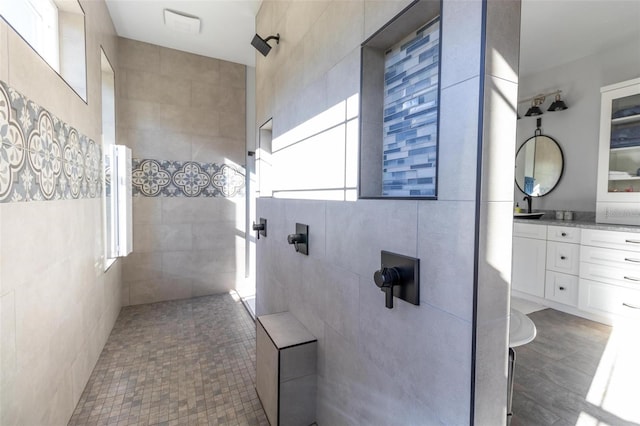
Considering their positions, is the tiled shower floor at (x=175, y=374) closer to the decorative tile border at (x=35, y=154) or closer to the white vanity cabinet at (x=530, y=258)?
the decorative tile border at (x=35, y=154)

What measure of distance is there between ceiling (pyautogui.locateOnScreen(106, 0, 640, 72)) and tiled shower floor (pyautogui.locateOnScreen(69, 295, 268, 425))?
2855 mm

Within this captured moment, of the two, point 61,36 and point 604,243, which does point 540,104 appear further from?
point 61,36

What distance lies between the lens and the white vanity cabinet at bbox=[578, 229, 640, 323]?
2.60m

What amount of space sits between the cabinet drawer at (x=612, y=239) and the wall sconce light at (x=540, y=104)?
4.89ft

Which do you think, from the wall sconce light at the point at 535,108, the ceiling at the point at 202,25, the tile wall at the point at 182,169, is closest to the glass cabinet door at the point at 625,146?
the wall sconce light at the point at 535,108

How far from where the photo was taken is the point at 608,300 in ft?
9.00

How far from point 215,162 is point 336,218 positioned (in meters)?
2.66

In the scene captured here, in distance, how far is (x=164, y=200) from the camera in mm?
3404

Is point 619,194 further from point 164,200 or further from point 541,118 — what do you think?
point 164,200

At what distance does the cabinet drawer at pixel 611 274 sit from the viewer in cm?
260

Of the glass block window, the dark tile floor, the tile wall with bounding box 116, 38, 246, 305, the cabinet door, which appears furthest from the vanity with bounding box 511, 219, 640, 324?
the tile wall with bounding box 116, 38, 246, 305

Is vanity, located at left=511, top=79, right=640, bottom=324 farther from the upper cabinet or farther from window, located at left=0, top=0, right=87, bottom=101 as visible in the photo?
window, located at left=0, top=0, right=87, bottom=101

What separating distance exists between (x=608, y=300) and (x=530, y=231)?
0.91 m

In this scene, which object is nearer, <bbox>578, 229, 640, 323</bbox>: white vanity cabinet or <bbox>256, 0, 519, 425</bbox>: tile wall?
<bbox>256, 0, 519, 425</bbox>: tile wall
